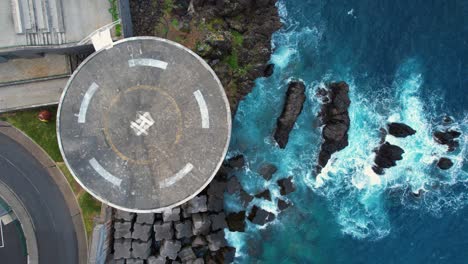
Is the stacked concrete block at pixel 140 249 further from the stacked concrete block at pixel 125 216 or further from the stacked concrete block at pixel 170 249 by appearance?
the stacked concrete block at pixel 125 216

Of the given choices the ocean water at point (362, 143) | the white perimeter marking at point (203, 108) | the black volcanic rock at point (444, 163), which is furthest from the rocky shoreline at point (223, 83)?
the black volcanic rock at point (444, 163)

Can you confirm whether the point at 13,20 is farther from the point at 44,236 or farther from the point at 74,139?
the point at 44,236

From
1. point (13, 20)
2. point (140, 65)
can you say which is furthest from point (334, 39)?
point (13, 20)

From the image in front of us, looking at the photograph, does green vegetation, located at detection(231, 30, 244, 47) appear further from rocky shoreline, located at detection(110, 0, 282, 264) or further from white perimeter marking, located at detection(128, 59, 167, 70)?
white perimeter marking, located at detection(128, 59, 167, 70)

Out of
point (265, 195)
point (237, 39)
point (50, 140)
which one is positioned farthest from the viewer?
point (265, 195)

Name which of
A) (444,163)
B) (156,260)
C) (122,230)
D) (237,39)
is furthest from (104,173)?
(444,163)

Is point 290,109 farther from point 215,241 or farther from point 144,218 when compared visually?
point 144,218
